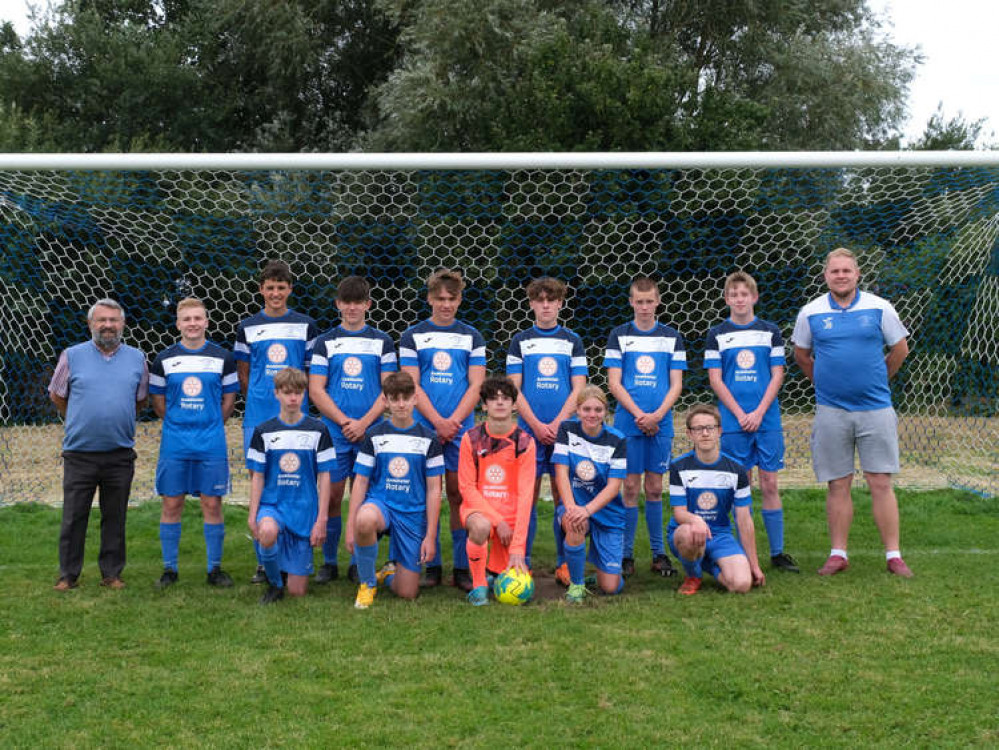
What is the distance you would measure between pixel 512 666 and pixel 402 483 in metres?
1.35

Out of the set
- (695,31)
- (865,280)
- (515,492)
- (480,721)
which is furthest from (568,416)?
(695,31)

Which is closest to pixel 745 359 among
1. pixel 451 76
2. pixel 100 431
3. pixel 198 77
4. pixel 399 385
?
pixel 399 385

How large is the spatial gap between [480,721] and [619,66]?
11838mm

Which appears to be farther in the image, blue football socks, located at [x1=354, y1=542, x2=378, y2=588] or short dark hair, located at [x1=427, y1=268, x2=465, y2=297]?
short dark hair, located at [x1=427, y1=268, x2=465, y2=297]

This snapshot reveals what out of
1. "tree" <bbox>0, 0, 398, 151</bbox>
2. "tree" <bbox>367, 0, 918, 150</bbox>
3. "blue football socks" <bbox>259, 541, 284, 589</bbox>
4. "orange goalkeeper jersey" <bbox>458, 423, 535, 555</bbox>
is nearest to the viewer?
"blue football socks" <bbox>259, 541, 284, 589</bbox>

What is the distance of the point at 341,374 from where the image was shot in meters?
5.09

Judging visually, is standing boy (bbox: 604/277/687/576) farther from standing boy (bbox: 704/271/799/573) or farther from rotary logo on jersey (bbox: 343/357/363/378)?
rotary logo on jersey (bbox: 343/357/363/378)

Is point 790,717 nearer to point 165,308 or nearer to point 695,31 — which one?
point 165,308

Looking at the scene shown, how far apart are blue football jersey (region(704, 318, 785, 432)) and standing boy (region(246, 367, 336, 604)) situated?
7.26 ft

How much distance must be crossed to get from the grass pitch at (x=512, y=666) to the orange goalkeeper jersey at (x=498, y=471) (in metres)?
0.50

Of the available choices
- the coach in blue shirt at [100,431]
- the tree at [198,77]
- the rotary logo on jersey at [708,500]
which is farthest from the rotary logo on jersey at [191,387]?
the tree at [198,77]

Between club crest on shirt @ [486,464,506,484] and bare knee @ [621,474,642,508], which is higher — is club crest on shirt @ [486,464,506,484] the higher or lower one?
the higher one

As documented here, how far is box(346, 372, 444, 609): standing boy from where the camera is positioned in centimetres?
466

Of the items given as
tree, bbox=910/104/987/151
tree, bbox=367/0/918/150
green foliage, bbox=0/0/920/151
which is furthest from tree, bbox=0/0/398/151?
tree, bbox=910/104/987/151
